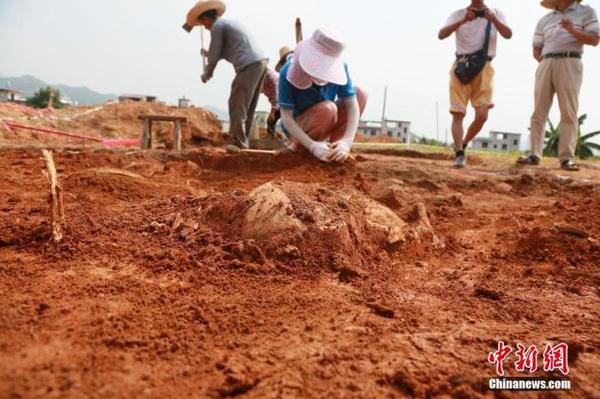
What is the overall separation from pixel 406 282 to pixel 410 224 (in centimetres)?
63

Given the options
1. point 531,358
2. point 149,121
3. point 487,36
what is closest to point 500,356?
point 531,358

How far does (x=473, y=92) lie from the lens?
420 centimetres

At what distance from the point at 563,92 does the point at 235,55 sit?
3.29m

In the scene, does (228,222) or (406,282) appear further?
(228,222)

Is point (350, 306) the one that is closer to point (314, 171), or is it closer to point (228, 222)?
point (228, 222)

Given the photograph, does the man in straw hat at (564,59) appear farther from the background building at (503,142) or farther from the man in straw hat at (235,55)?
the background building at (503,142)

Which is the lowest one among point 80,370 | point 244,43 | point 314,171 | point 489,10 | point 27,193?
point 80,370

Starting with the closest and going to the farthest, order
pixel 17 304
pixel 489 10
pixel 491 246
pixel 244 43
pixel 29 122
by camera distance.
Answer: pixel 17 304 < pixel 491 246 < pixel 489 10 < pixel 244 43 < pixel 29 122

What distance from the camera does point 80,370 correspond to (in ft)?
2.94

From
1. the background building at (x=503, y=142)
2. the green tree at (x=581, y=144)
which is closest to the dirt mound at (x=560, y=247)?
the green tree at (x=581, y=144)

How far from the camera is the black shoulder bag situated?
3.98 meters

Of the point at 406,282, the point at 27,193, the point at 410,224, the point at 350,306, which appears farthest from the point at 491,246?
the point at 27,193

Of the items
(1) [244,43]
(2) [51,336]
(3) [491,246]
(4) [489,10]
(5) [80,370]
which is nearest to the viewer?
(5) [80,370]

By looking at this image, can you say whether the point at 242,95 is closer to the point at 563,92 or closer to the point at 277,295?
the point at 563,92
